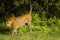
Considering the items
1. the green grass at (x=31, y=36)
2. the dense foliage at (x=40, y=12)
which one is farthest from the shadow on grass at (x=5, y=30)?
the green grass at (x=31, y=36)

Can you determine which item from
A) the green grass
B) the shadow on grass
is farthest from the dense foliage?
the green grass

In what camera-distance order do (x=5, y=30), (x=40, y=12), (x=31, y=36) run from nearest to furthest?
1. (x=31, y=36)
2. (x=5, y=30)
3. (x=40, y=12)

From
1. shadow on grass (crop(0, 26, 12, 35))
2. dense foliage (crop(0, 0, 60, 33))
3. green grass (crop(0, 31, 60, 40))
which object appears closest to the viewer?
green grass (crop(0, 31, 60, 40))

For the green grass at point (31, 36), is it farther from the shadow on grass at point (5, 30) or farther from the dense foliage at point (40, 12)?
the dense foliage at point (40, 12)

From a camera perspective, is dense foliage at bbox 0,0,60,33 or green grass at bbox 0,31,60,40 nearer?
green grass at bbox 0,31,60,40

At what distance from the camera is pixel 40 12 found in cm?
1291

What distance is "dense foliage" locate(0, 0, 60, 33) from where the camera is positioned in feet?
38.5

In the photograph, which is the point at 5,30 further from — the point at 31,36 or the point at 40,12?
the point at 40,12

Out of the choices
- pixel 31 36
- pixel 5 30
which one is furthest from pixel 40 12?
pixel 31 36

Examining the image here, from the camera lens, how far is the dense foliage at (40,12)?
11734 mm

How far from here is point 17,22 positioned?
10914 mm

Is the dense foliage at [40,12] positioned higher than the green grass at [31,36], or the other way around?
the dense foliage at [40,12]

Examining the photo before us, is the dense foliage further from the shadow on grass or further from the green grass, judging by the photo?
the green grass

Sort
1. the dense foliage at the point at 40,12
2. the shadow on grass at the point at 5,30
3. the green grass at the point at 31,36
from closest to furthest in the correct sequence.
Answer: the green grass at the point at 31,36
the shadow on grass at the point at 5,30
the dense foliage at the point at 40,12
